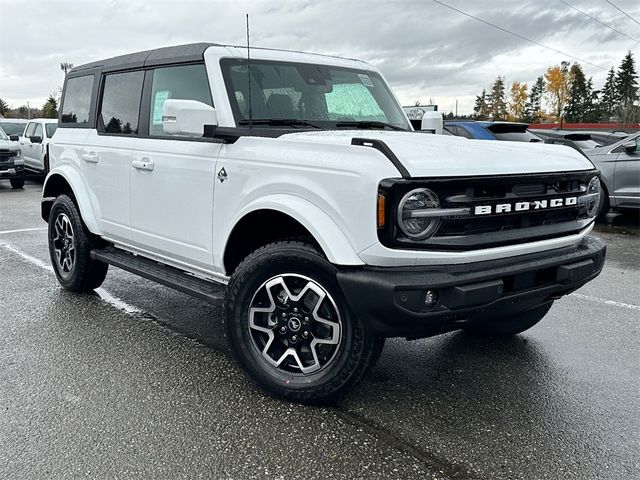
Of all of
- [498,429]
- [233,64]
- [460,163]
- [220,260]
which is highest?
[233,64]

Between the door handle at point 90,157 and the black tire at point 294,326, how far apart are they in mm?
2176

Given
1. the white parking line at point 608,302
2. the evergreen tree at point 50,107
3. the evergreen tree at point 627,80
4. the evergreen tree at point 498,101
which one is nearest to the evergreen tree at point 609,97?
the evergreen tree at point 627,80

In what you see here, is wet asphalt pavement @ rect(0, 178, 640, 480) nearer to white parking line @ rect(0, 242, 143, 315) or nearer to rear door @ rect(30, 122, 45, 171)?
white parking line @ rect(0, 242, 143, 315)

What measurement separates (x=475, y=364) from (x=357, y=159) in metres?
1.81

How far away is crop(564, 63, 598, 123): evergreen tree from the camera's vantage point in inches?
3521

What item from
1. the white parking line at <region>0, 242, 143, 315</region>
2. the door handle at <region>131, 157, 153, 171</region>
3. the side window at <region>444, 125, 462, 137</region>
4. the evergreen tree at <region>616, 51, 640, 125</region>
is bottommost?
the white parking line at <region>0, 242, 143, 315</region>

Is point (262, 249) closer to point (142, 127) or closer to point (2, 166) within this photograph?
point (142, 127)

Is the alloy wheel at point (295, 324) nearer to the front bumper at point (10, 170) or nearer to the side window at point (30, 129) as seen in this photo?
the front bumper at point (10, 170)

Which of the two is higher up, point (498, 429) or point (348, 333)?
point (348, 333)

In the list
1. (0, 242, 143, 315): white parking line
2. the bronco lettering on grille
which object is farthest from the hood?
(0, 242, 143, 315): white parking line

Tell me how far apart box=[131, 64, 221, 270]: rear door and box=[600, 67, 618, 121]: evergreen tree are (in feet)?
314

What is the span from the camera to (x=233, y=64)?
399 centimetres

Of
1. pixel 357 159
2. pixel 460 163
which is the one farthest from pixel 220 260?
pixel 460 163

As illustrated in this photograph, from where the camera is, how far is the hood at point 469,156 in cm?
285
